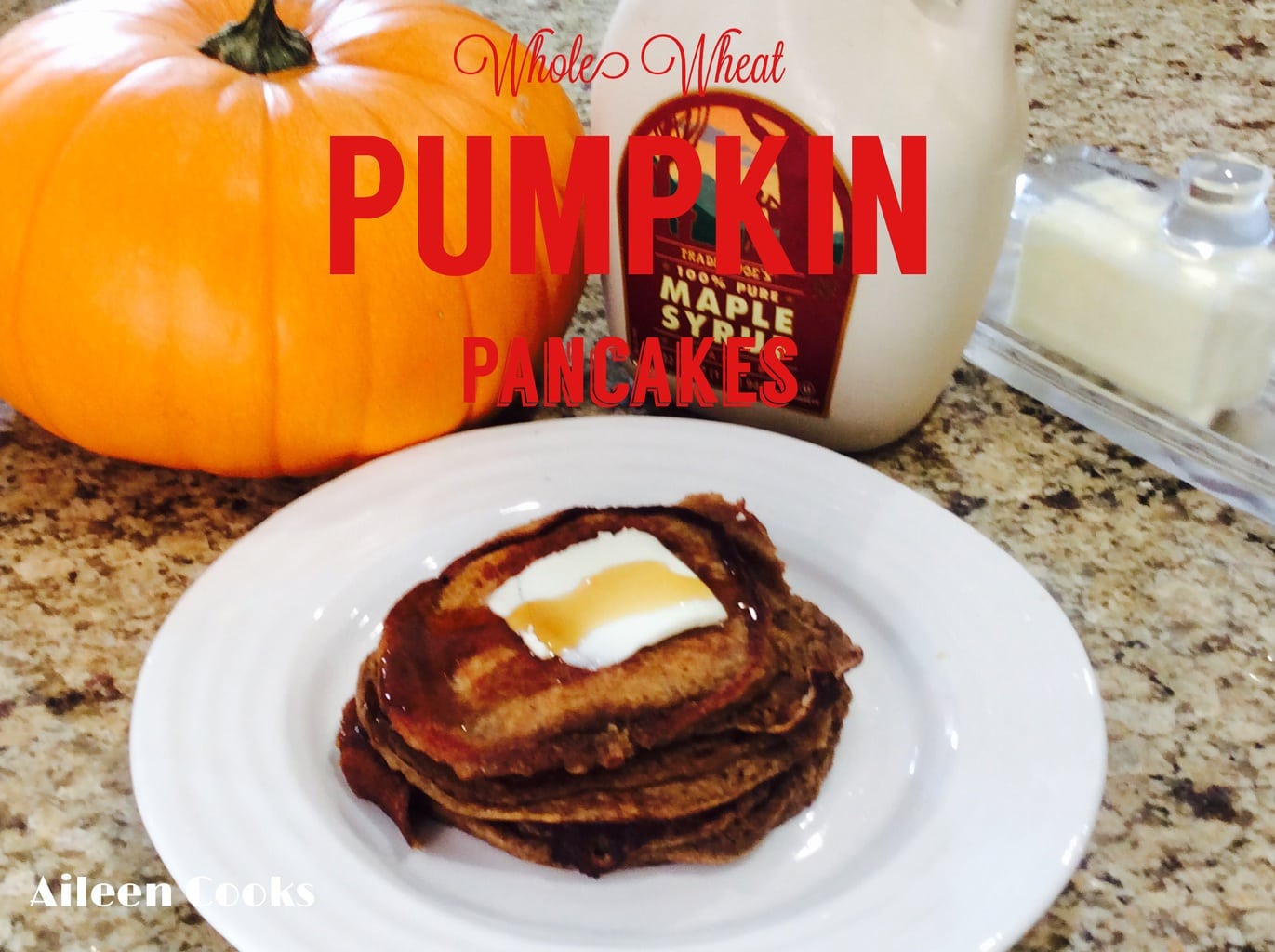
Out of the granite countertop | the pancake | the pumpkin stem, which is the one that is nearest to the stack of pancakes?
the pancake

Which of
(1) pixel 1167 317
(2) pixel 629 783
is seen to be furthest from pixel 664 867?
(1) pixel 1167 317

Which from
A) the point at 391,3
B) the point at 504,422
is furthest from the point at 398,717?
the point at 391,3

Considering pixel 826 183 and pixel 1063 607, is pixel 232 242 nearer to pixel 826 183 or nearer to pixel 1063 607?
pixel 826 183

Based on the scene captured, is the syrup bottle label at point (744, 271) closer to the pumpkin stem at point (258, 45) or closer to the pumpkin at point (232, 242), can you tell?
the pumpkin at point (232, 242)

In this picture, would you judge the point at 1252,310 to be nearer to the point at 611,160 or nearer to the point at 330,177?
the point at 611,160

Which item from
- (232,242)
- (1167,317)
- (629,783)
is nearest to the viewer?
(629,783)
